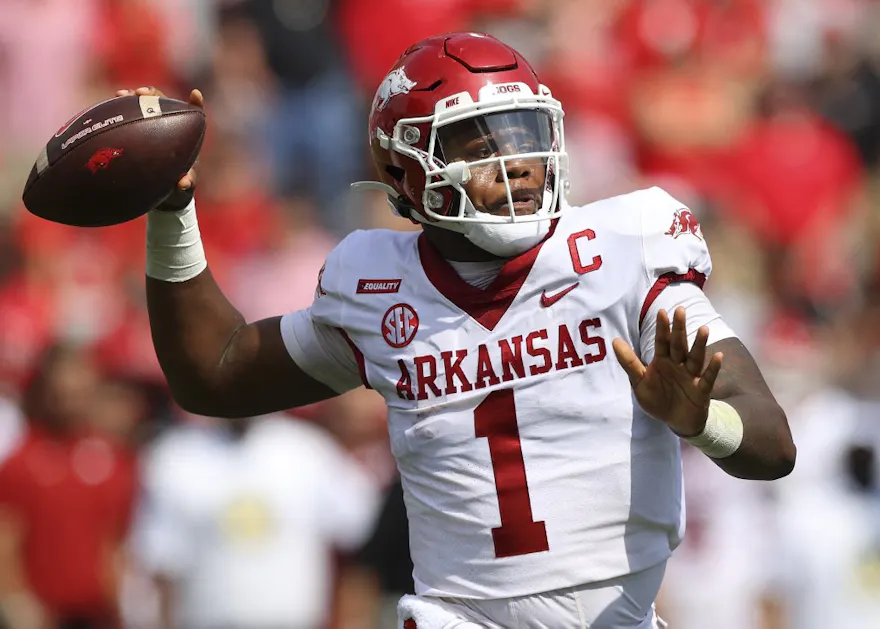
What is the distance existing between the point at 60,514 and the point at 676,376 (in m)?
4.10

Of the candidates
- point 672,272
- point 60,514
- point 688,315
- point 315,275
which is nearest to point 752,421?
point 688,315

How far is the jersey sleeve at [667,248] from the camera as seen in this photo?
324 centimetres

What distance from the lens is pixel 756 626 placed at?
6.26m

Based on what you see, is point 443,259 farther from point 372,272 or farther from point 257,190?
point 257,190

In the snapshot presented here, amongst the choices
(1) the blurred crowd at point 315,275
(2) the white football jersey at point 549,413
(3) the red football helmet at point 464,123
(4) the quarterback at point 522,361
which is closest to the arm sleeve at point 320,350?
(4) the quarterback at point 522,361

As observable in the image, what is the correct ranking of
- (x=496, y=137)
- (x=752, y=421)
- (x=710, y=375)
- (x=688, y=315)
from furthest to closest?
(x=496, y=137) → (x=688, y=315) → (x=752, y=421) → (x=710, y=375)

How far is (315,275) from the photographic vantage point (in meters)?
7.55

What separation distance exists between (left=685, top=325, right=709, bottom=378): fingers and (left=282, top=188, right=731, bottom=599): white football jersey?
372 millimetres

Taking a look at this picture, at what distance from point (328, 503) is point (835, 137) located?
4035 mm

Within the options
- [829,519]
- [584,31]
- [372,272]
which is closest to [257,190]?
[584,31]

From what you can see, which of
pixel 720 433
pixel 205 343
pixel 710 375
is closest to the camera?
pixel 710 375

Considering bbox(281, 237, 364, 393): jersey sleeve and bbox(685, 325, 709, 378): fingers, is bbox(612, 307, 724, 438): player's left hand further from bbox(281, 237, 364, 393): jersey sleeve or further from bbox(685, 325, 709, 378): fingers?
bbox(281, 237, 364, 393): jersey sleeve

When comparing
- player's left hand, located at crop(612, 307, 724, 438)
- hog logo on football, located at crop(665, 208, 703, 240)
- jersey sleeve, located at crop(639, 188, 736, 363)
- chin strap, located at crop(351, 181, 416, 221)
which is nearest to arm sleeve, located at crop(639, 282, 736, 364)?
jersey sleeve, located at crop(639, 188, 736, 363)

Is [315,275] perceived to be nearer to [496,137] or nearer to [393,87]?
[393,87]
